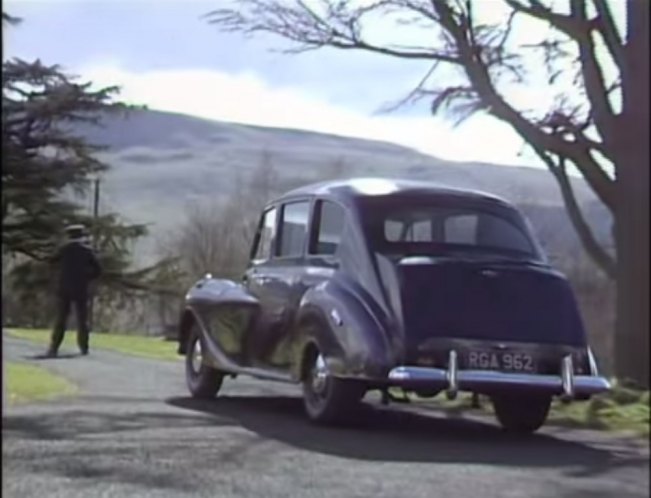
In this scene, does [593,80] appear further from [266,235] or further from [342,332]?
[342,332]

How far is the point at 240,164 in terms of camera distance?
2.13 metres

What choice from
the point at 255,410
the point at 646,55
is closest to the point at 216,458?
the point at 255,410

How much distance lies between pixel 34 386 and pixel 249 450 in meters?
0.50

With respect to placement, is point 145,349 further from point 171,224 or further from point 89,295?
point 171,224

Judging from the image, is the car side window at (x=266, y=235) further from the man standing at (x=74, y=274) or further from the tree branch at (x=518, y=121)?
the tree branch at (x=518, y=121)

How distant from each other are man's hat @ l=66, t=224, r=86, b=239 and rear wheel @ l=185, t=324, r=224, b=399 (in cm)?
73

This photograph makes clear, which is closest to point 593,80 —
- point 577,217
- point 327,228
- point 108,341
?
point 577,217

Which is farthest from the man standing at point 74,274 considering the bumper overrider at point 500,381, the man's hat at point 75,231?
the bumper overrider at point 500,381

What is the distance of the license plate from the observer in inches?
91.3

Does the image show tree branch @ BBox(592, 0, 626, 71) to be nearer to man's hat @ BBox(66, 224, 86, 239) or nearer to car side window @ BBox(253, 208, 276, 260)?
car side window @ BBox(253, 208, 276, 260)

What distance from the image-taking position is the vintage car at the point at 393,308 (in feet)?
7.50

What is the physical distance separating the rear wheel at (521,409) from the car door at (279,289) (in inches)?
27.6

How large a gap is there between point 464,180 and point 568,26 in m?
0.33

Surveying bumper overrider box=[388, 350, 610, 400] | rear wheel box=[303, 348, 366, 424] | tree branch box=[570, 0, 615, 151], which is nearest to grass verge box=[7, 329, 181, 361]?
Answer: rear wheel box=[303, 348, 366, 424]
